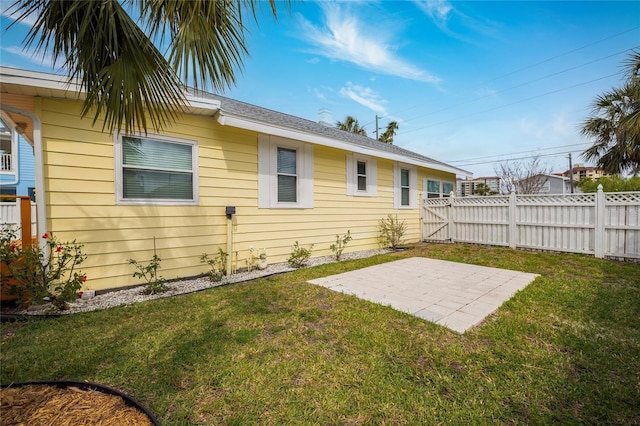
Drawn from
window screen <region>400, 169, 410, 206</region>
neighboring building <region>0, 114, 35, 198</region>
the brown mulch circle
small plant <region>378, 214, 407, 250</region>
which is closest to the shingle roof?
window screen <region>400, 169, 410, 206</region>

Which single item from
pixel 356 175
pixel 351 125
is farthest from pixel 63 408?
pixel 351 125

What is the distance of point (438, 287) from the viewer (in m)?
4.58

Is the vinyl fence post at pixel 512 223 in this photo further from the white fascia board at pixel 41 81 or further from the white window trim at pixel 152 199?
the white fascia board at pixel 41 81

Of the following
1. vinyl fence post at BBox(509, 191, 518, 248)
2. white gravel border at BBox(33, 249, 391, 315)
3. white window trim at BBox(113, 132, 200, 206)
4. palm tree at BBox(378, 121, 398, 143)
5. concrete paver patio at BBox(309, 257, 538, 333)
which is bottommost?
white gravel border at BBox(33, 249, 391, 315)

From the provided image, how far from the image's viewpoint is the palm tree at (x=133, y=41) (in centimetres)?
184

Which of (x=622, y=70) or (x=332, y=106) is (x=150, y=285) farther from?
(x=622, y=70)

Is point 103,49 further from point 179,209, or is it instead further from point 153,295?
point 153,295

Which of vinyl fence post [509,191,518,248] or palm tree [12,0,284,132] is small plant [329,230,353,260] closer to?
vinyl fence post [509,191,518,248]

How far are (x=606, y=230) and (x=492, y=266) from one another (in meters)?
3.35

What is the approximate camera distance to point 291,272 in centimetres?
573

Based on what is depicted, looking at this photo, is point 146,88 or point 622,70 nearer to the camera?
point 146,88

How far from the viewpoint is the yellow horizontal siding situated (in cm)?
404

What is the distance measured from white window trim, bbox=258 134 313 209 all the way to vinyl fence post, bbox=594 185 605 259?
7.17 meters

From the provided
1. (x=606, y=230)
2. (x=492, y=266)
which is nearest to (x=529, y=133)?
(x=606, y=230)
